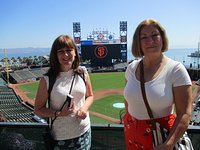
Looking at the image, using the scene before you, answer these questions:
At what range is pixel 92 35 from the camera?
47.0m

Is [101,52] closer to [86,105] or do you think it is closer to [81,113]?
[86,105]

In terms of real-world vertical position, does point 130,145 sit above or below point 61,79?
below

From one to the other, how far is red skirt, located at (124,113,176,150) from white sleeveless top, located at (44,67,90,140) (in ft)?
1.95

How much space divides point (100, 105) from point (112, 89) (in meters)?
7.62

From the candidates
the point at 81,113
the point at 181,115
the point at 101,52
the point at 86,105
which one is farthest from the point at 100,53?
the point at 181,115

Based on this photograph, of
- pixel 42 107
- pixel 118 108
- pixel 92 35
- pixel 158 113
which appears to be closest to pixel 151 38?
pixel 158 113

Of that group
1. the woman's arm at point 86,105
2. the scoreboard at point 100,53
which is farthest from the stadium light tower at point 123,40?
the woman's arm at point 86,105

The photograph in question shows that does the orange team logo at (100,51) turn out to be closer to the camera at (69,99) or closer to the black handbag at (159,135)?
the camera at (69,99)

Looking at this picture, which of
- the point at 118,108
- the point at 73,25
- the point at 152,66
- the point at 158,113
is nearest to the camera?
the point at 158,113

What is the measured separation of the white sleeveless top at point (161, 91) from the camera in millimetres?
1935

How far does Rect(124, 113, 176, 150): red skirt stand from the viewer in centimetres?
199

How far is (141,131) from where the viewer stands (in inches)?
80.1

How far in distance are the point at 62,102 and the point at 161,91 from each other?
3.30ft

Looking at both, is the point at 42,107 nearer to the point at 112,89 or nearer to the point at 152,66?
the point at 152,66
